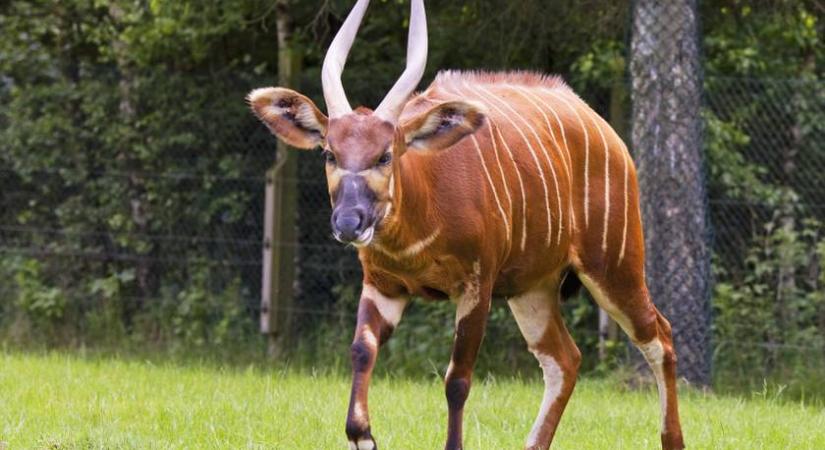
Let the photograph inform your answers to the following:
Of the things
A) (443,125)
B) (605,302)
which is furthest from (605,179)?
(443,125)

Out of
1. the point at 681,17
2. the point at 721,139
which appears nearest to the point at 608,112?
the point at 721,139

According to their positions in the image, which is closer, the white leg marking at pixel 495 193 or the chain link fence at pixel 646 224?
the white leg marking at pixel 495 193

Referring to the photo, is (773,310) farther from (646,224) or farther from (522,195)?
(522,195)

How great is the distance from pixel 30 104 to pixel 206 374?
3.94 meters

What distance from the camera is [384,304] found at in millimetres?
5305

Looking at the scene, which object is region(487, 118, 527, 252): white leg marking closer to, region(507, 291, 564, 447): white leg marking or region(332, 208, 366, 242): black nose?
region(507, 291, 564, 447): white leg marking

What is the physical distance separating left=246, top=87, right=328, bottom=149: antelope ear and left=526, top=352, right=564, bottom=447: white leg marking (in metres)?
1.49

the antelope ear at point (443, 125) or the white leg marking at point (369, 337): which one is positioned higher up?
the antelope ear at point (443, 125)

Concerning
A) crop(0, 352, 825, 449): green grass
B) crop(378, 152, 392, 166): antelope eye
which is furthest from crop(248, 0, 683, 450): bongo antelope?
crop(0, 352, 825, 449): green grass

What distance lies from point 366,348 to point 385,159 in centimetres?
67

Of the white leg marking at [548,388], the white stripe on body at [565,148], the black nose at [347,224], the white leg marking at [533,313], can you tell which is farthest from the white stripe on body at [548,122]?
the black nose at [347,224]

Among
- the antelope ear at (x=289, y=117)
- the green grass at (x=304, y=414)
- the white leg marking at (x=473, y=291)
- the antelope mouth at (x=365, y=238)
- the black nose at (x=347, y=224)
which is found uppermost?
the antelope ear at (x=289, y=117)

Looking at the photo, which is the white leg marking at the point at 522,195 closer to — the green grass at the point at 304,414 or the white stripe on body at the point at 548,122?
the white stripe on body at the point at 548,122

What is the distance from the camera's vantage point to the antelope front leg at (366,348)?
16.1 ft
